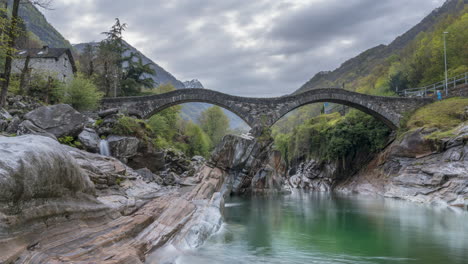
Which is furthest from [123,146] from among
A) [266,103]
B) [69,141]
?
[266,103]

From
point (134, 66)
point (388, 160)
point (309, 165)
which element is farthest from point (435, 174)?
point (134, 66)

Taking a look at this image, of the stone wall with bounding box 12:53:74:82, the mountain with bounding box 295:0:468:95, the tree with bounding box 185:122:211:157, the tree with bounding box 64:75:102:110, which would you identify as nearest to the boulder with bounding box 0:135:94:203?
the tree with bounding box 64:75:102:110

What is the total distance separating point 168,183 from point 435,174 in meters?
18.0

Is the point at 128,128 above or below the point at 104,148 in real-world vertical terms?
above

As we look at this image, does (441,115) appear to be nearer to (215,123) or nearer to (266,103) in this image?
(266,103)

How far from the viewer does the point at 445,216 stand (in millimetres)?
13789

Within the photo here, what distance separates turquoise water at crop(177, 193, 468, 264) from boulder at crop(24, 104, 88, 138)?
7.72 m

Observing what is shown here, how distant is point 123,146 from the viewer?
15.9 meters

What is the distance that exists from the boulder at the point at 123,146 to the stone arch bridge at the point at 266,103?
478 inches

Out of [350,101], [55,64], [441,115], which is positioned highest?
[55,64]

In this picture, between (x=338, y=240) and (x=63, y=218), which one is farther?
(x=338, y=240)

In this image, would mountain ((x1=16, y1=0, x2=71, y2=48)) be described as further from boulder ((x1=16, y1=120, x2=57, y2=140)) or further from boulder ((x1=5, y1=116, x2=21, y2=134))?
boulder ((x1=16, y1=120, x2=57, y2=140))

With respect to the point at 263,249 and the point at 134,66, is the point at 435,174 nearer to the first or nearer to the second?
the point at 263,249

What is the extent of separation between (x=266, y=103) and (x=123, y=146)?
17.4 meters
